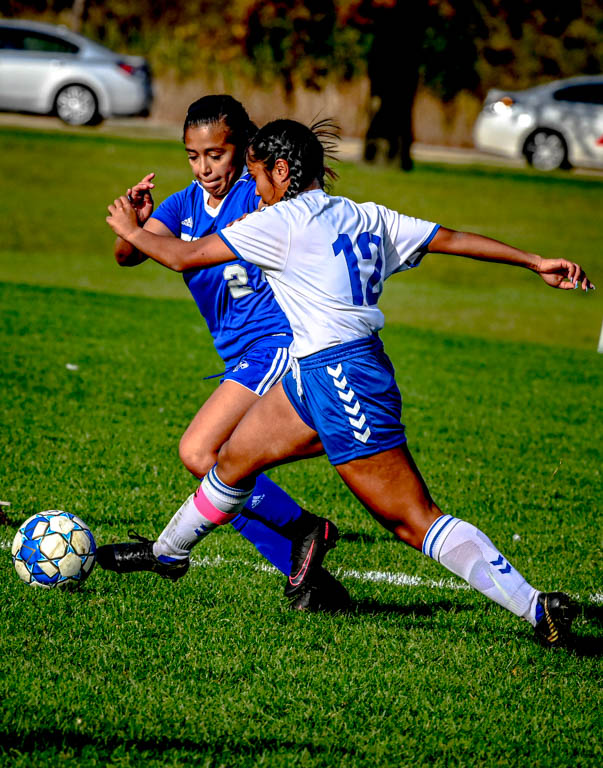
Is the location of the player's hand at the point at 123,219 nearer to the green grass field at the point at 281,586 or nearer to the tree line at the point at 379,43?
the green grass field at the point at 281,586

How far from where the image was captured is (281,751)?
3.36m

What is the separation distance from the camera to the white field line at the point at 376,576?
5.05 metres

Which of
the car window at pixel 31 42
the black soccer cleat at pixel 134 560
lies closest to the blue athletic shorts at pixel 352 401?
the black soccer cleat at pixel 134 560

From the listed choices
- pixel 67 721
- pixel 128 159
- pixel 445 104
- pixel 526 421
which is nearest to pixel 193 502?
pixel 67 721

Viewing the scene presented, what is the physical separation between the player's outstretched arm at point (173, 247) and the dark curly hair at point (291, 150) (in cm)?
35

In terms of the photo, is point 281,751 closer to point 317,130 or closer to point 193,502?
point 193,502

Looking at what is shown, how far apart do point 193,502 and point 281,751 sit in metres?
1.35

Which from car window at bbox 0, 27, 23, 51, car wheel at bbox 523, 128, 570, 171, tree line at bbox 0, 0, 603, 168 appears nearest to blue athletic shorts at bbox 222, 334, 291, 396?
tree line at bbox 0, 0, 603, 168

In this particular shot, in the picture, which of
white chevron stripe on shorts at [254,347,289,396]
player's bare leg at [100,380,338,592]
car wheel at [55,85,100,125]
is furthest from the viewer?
car wheel at [55,85,100,125]

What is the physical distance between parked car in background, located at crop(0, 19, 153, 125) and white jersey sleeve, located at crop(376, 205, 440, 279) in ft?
63.9

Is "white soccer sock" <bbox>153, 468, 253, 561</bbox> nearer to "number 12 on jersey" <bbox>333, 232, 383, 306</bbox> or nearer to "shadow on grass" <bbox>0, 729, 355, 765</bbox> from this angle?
"number 12 on jersey" <bbox>333, 232, 383, 306</bbox>

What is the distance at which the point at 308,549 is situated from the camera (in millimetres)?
4715

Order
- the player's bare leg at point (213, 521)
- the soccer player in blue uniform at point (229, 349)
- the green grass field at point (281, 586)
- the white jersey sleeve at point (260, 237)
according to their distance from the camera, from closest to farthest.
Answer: the green grass field at point (281, 586)
the white jersey sleeve at point (260, 237)
the player's bare leg at point (213, 521)
the soccer player in blue uniform at point (229, 349)

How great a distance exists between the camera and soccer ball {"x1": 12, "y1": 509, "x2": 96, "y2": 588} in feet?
14.7
